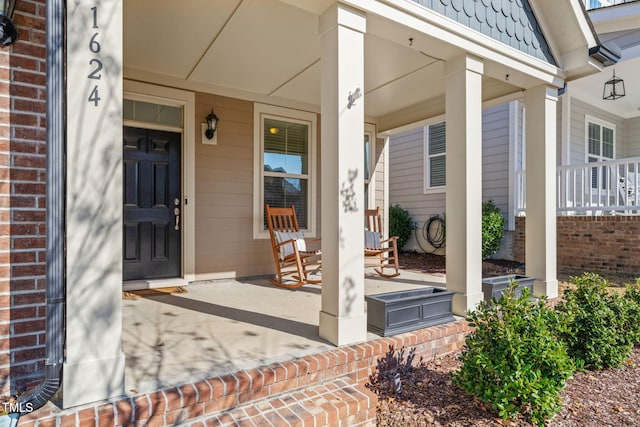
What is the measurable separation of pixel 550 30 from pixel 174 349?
194 inches

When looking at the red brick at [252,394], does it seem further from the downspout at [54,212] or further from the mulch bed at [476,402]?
the downspout at [54,212]

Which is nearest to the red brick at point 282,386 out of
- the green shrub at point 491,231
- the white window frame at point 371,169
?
the white window frame at point 371,169

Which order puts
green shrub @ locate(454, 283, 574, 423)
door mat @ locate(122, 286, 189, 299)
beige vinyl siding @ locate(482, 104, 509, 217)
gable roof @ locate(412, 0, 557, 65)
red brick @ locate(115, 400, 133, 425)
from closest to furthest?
red brick @ locate(115, 400, 133, 425), green shrub @ locate(454, 283, 574, 423), gable roof @ locate(412, 0, 557, 65), door mat @ locate(122, 286, 189, 299), beige vinyl siding @ locate(482, 104, 509, 217)

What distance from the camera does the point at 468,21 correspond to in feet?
10.7

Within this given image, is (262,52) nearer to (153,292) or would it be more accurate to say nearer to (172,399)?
(153,292)

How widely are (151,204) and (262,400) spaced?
117 inches

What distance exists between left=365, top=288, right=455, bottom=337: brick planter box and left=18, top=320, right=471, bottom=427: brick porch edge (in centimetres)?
25

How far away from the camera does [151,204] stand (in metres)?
4.23

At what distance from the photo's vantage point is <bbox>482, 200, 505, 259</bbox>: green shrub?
264 inches

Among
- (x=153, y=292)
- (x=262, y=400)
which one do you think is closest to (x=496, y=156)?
(x=153, y=292)

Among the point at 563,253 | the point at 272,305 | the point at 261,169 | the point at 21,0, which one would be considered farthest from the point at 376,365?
the point at 563,253

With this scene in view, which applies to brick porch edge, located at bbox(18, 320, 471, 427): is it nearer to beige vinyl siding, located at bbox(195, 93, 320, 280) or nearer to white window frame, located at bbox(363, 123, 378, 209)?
beige vinyl siding, located at bbox(195, 93, 320, 280)

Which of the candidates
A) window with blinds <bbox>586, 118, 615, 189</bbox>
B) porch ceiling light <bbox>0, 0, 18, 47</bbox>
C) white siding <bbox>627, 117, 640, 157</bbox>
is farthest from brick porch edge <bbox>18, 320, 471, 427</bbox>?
white siding <bbox>627, 117, 640, 157</bbox>

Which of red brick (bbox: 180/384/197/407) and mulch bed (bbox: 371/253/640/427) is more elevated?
red brick (bbox: 180/384/197/407)
